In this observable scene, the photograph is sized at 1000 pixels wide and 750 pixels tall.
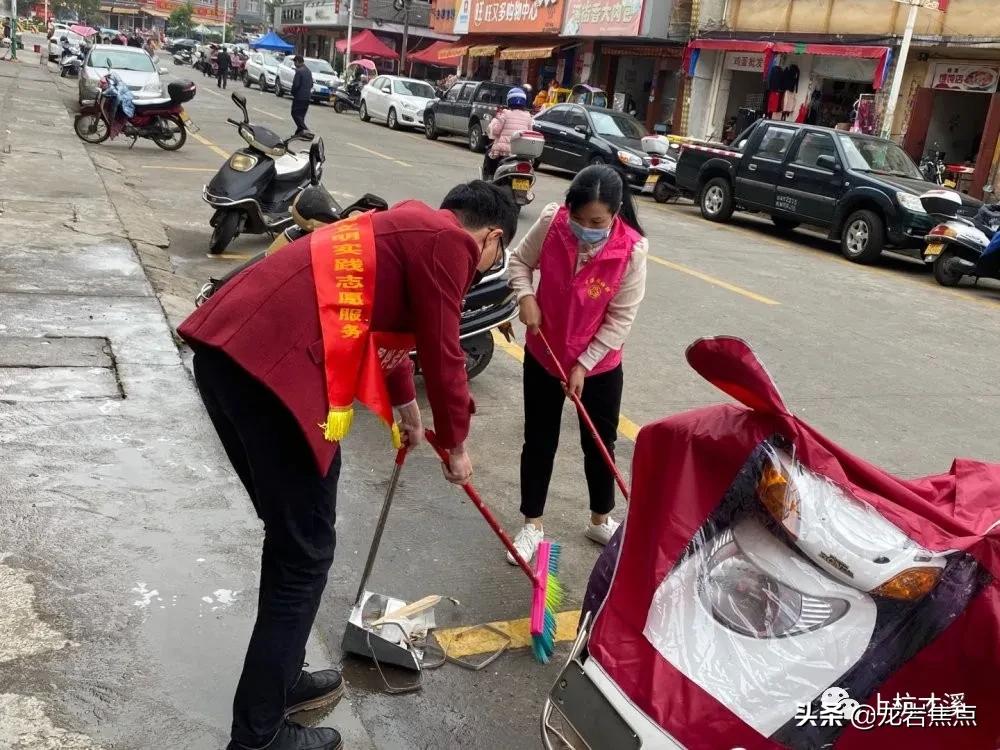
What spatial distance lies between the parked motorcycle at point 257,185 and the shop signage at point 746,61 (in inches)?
677

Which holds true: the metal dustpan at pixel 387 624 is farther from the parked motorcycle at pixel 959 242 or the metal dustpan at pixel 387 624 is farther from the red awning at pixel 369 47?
the red awning at pixel 369 47

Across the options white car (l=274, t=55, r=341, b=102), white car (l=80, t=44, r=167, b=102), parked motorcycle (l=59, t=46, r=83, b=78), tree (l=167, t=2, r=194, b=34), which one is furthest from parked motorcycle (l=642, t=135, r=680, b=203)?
tree (l=167, t=2, r=194, b=34)

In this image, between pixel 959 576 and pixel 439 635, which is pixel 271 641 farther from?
pixel 959 576

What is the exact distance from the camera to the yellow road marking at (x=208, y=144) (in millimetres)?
15608

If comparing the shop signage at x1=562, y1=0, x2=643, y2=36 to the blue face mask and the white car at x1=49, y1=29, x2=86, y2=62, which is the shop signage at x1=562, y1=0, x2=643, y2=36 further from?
the blue face mask

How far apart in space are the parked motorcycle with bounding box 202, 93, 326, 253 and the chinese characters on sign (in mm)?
7297

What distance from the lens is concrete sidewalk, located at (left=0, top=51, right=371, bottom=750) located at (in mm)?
2727

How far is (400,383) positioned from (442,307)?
0.39 meters

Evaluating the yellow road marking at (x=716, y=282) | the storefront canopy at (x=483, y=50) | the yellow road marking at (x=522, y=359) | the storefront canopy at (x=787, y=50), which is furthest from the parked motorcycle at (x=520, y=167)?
the storefront canopy at (x=483, y=50)

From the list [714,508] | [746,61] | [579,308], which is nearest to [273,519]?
[714,508]

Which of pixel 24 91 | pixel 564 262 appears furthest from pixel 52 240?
pixel 24 91

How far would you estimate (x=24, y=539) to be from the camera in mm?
3479

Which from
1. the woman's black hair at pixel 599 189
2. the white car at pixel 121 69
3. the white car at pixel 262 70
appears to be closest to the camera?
the woman's black hair at pixel 599 189

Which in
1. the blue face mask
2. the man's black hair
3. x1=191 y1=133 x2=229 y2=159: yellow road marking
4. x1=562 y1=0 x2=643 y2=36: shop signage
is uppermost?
x1=562 y1=0 x2=643 y2=36: shop signage
